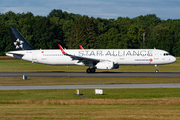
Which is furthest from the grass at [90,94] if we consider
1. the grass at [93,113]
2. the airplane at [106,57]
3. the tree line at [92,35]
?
the tree line at [92,35]

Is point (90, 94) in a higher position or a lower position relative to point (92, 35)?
lower

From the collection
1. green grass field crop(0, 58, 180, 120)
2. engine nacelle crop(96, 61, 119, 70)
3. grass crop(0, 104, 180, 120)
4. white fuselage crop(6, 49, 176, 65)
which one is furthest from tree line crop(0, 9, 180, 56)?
grass crop(0, 104, 180, 120)

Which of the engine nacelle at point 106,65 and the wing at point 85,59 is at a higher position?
the wing at point 85,59

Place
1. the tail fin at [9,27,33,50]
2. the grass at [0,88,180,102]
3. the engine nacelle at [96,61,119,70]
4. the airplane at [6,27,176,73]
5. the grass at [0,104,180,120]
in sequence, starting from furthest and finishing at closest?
the tail fin at [9,27,33,50] → the airplane at [6,27,176,73] → the engine nacelle at [96,61,119,70] → the grass at [0,88,180,102] → the grass at [0,104,180,120]

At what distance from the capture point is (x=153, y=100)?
2158 cm

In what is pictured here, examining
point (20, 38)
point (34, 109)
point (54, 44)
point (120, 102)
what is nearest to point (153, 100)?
point (120, 102)

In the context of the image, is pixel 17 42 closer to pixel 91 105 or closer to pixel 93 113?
pixel 91 105

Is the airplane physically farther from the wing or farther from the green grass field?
the green grass field

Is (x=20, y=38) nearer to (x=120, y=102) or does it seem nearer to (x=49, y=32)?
(x=120, y=102)

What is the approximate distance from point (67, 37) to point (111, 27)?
Answer: 22541 millimetres

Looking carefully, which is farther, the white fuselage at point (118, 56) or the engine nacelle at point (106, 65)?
the white fuselage at point (118, 56)

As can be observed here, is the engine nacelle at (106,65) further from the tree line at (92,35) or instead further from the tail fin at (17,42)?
the tree line at (92,35)

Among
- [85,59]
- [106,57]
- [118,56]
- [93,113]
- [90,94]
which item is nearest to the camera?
[93,113]

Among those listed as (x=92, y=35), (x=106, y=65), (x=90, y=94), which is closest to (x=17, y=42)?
(x=106, y=65)
